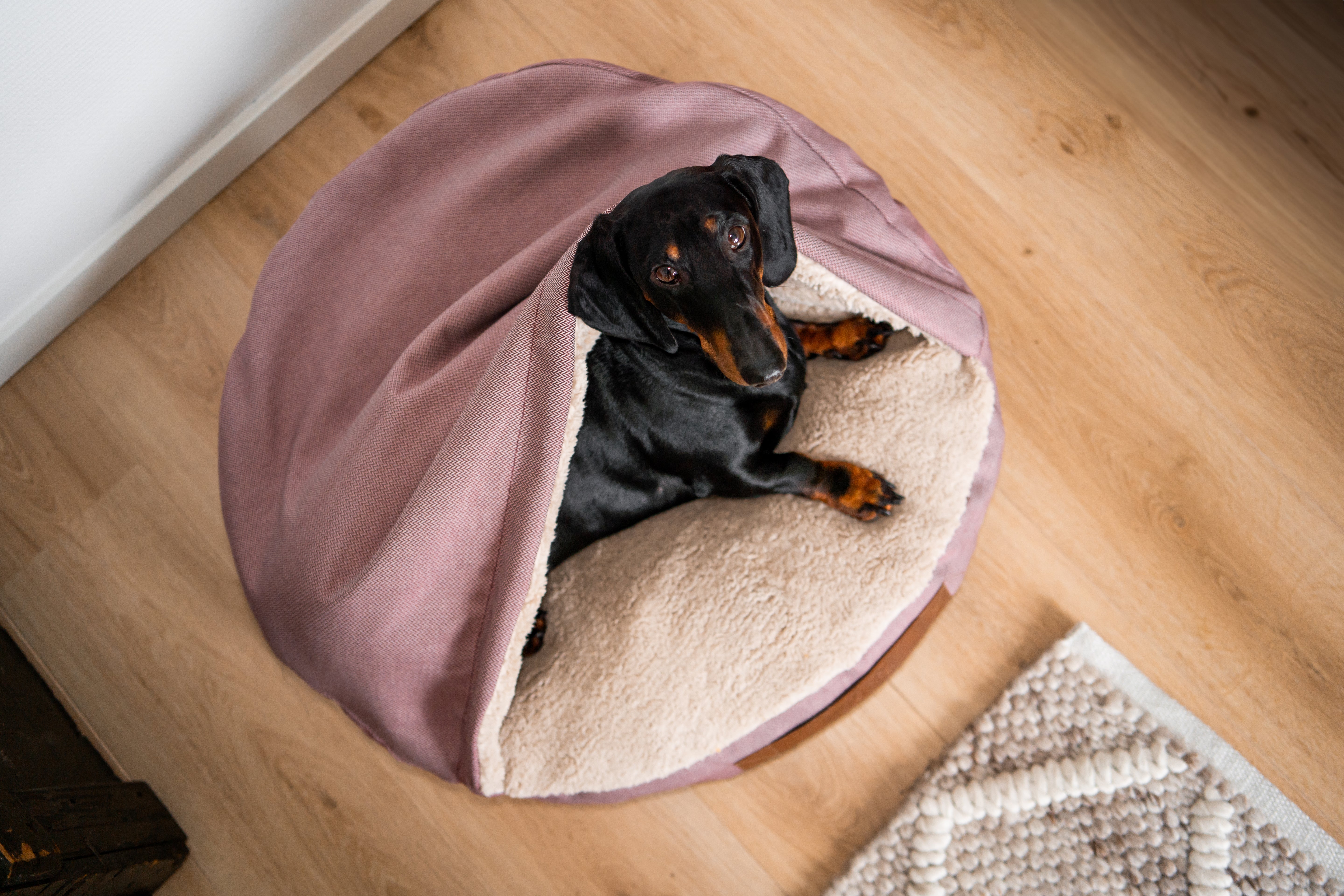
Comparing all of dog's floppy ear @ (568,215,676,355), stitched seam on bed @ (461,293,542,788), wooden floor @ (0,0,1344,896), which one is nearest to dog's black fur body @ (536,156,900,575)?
dog's floppy ear @ (568,215,676,355)

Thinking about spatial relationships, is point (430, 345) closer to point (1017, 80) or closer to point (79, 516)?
point (79, 516)

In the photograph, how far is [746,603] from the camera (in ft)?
5.72

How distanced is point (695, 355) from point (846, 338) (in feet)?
1.59

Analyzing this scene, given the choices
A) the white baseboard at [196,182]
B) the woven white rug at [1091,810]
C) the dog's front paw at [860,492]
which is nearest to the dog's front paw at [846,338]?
the dog's front paw at [860,492]

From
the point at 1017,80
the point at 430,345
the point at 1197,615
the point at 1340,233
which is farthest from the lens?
the point at 1017,80

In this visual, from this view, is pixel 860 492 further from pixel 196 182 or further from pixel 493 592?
pixel 196 182

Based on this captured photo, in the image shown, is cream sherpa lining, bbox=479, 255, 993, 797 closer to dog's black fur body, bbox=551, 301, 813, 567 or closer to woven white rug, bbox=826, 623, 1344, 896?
dog's black fur body, bbox=551, 301, 813, 567

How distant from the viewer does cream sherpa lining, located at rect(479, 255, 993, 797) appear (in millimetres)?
1706

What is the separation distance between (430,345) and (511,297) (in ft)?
0.62

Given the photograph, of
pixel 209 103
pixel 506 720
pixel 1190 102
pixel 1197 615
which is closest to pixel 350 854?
pixel 506 720

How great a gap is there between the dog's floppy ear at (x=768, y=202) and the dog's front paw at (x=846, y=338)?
0.41m

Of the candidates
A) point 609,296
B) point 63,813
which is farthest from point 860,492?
point 63,813

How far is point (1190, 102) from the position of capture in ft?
7.16

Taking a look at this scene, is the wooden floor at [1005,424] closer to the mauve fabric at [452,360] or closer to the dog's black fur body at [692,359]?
the mauve fabric at [452,360]
